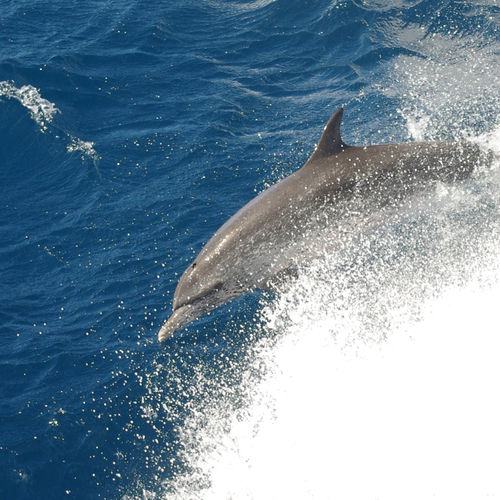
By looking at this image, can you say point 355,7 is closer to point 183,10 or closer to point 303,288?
point 183,10

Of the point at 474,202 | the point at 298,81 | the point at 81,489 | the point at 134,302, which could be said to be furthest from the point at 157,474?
the point at 298,81

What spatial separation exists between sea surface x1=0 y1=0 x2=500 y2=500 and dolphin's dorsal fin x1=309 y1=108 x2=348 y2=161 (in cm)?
165

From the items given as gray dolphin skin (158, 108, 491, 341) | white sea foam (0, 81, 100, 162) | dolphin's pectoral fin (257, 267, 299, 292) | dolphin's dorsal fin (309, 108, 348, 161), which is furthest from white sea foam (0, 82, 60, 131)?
dolphin's dorsal fin (309, 108, 348, 161)

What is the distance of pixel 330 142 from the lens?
356 inches

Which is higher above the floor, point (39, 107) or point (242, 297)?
point (39, 107)

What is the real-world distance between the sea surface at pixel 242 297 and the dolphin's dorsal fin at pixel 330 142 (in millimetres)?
1646

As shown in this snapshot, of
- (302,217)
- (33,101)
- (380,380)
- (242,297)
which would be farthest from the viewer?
(33,101)

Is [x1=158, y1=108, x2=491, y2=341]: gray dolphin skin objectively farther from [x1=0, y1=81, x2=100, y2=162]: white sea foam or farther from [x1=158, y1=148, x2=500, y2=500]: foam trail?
[x1=0, y1=81, x2=100, y2=162]: white sea foam

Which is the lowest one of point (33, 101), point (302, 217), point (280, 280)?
point (280, 280)

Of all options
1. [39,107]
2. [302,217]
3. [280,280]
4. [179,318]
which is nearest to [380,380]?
[280,280]

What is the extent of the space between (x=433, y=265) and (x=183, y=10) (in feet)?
53.1

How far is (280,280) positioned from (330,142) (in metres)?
2.45

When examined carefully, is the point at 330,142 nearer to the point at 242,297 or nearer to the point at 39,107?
the point at 242,297

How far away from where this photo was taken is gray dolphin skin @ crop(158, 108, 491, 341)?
903 centimetres
